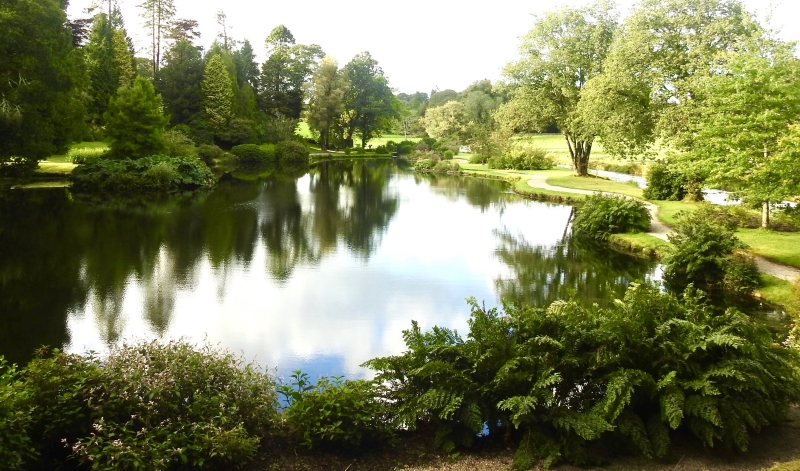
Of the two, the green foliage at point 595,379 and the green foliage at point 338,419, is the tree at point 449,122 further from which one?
the green foliage at point 338,419

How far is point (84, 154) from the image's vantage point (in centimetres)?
3581

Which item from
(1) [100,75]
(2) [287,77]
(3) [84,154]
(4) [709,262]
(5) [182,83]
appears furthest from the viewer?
(2) [287,77]

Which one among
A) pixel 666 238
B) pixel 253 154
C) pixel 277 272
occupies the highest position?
pixel 253 154

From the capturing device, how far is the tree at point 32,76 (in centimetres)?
2508

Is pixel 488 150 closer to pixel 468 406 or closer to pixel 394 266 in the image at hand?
pixel 394 266

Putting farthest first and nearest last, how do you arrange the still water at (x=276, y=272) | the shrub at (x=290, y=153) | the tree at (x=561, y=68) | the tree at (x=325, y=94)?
the tree at (x=325, y=94), the shrub at (x=290, y=153), the tree at (x=561, y=68), the still water at (x=276, y=272)

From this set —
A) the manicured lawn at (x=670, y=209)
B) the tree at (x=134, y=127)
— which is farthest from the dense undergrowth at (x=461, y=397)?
the tree at (x=134, y=127)

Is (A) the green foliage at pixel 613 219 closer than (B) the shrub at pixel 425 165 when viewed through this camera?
Yes

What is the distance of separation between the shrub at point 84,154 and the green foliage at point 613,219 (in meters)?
26.4

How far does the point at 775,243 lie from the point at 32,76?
29292mm

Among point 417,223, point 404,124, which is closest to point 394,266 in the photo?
point 417,223

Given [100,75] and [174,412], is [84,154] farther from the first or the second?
[174,412]

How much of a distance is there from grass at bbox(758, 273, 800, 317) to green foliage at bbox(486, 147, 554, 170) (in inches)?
1353

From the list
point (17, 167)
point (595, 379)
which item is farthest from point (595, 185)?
point (17, 167)
